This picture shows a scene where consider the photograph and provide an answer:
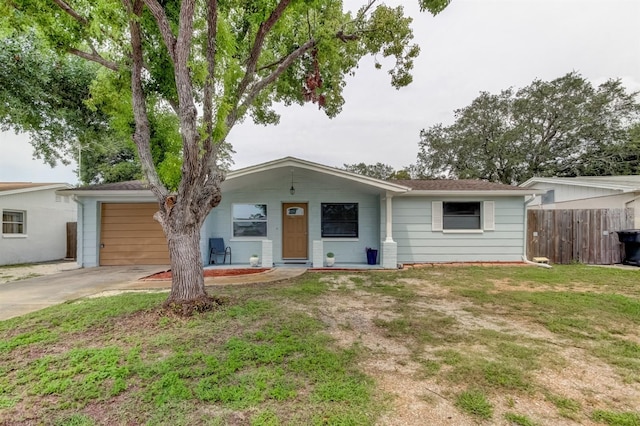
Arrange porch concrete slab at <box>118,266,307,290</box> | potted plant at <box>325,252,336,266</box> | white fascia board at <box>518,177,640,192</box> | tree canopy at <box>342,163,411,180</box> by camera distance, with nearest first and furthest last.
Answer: porch concrete slab at <box>118,266,307,290</box>, potted plant at <box>325,252,336,266</box>, white fascia board at <box>518,177,640,192</box>, tree canopy at <box>342,163,411,180</box>

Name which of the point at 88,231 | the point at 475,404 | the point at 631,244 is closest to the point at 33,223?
the point at 88,231

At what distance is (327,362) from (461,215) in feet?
27.1

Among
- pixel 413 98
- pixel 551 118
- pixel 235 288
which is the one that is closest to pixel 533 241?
pixel 413 98

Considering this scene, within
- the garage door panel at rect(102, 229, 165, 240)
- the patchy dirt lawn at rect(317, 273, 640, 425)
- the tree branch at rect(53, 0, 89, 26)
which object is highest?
the tree branch at rect(53, 0, 89, 26)

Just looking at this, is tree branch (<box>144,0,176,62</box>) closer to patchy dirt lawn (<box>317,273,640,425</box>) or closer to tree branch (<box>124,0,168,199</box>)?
tree branch (<box>124,0,168,199</box>)

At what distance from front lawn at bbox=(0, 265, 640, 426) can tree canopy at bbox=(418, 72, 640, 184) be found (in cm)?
2046

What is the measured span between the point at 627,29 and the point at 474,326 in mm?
14267

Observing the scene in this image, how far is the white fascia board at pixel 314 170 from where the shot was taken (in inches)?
323

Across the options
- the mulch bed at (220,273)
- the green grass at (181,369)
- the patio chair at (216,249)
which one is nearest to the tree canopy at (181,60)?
the green grass at (181,369)

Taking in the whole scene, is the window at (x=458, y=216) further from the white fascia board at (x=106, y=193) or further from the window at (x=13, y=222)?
the window at (x=13, y=222)

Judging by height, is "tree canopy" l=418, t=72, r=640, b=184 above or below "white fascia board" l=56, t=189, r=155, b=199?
above

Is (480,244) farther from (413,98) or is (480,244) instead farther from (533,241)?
(413,98)

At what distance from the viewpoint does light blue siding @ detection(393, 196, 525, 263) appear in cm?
960

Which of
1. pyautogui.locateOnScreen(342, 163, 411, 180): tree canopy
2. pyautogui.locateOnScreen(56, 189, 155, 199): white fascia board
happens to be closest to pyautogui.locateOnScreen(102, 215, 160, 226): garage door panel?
pyautogui.locateOnScreen(56, 189, 155, 199): white fascia board
